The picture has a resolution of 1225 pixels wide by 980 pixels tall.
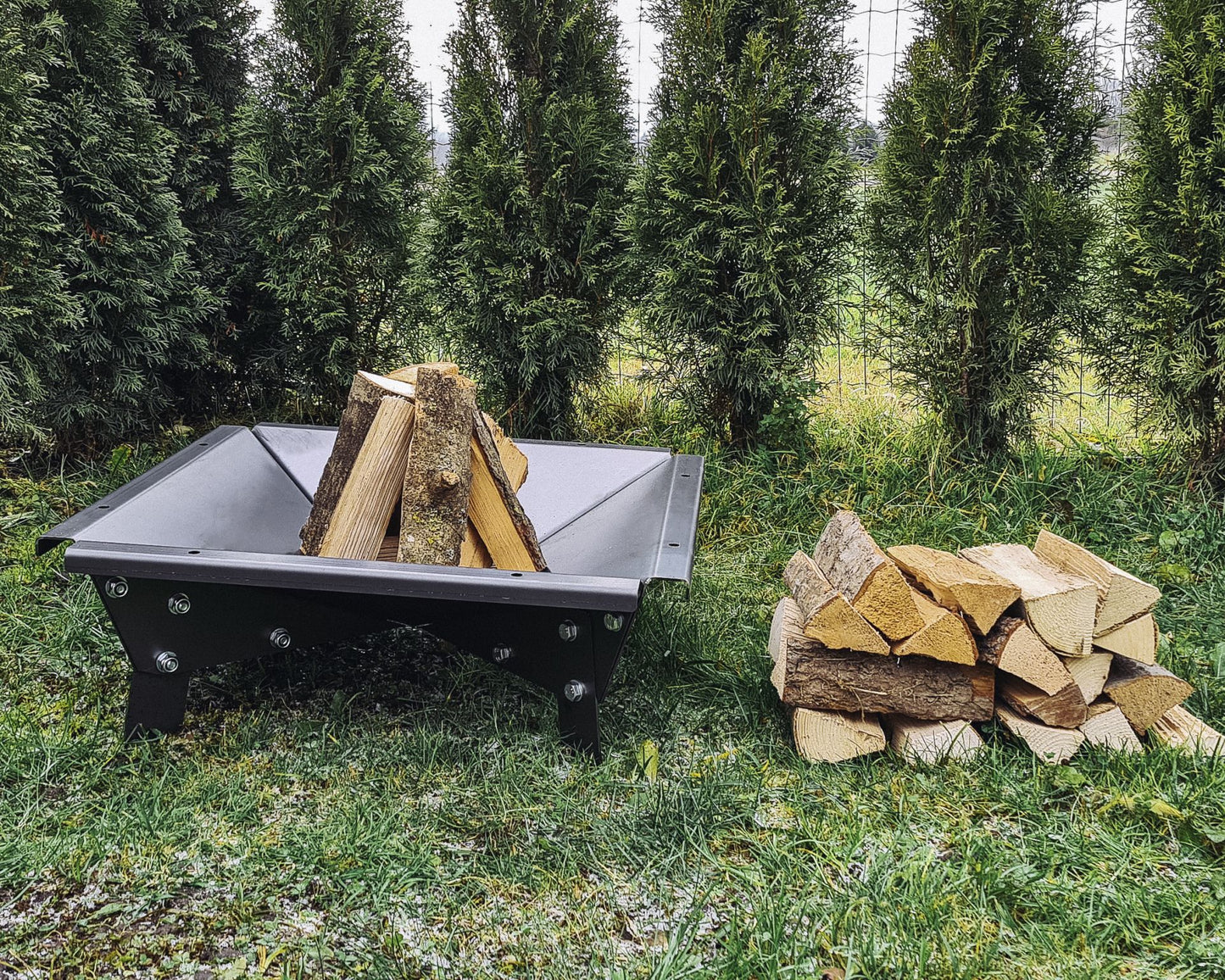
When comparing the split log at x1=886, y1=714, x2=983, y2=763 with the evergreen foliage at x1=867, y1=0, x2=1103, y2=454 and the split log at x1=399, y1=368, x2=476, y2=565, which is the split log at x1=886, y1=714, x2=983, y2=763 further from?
the evergreen foliage at x1=867, y1=0, x2=1103, y2=454

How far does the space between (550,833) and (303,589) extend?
775 mm

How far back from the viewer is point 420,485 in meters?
2.47

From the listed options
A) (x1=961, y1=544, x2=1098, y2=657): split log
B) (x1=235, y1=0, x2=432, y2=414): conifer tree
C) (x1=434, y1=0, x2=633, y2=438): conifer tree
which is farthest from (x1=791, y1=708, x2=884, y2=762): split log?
(x1=235, y1=0, x2=432, y2=414): conifer tree

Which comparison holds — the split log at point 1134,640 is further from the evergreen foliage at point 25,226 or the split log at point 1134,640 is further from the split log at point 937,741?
the evergreen foliage at point 25,226

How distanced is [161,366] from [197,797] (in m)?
2.82

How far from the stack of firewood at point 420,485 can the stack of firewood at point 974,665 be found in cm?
83

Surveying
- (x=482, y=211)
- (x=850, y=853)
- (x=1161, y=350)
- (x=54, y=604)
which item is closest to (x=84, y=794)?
(x=54, y=604)

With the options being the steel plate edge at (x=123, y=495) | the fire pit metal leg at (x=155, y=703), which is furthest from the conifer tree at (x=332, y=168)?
the fire pit metal leg at (x=155, y=703)

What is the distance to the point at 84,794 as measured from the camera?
91.6 inches

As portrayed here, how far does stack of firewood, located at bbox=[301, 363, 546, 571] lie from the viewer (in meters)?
2.47

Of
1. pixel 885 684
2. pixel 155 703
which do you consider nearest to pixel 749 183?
pixel 885 684

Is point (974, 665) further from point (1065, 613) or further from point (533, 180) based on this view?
point (533, 180)

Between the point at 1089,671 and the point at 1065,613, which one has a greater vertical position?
the point at 1065,613

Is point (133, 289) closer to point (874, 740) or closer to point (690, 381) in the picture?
point (690, 381)
